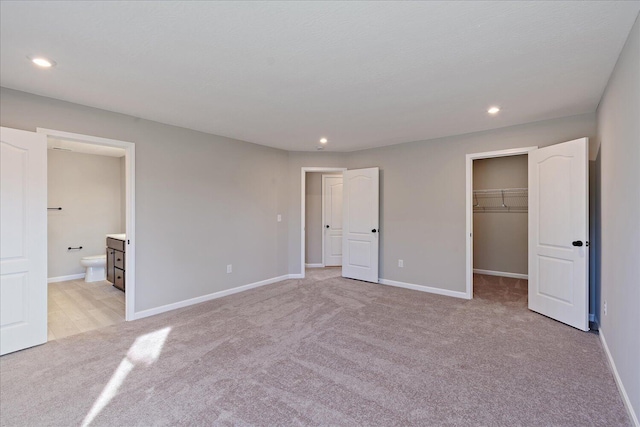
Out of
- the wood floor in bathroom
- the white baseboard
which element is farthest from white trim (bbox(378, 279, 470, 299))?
the white baseboard

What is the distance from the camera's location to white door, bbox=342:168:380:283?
5340mm

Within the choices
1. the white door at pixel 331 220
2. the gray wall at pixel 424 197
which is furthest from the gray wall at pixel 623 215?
the white door at pixel 331 220

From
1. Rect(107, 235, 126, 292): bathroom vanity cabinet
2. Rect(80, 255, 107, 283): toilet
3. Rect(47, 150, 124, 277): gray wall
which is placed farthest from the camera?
Rect(47, 150, 124, 277): gray wall

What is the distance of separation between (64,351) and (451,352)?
3500 millimetres

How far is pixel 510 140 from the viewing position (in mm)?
4062

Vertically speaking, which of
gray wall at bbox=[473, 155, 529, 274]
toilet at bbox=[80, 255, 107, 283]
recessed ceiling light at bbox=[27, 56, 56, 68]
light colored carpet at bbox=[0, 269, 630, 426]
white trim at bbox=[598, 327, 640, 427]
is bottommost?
light colored carpet at bbox=[0, 269, 630, 426]

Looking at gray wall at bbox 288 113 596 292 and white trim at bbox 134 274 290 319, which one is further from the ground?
gray wall at bbox 288 113 596 292

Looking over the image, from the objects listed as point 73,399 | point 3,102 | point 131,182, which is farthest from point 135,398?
point 3,102

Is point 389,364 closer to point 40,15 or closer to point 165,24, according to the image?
point 165,24

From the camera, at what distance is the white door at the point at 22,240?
2.69 metres

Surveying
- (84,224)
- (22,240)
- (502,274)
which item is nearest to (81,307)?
(22,240)

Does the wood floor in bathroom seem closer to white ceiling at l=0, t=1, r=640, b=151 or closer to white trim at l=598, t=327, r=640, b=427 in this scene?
white ceiling at l=0, t=1, r=640, b=151

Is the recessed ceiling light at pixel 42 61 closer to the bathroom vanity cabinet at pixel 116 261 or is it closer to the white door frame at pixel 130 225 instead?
the white door frame at pixel 130 225

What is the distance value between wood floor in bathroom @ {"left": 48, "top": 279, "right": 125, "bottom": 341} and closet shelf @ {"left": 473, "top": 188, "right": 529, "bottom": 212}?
21.0ft
